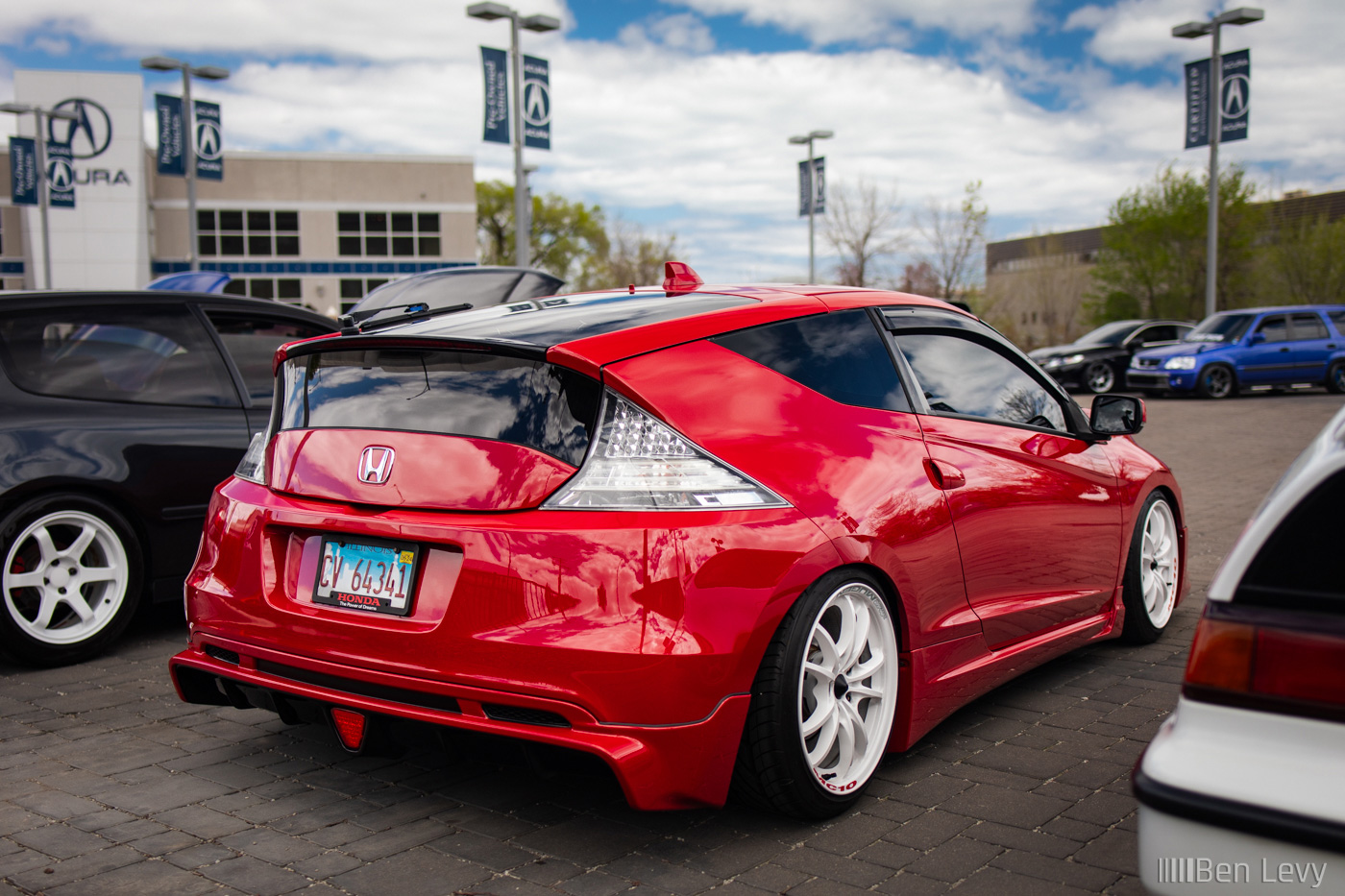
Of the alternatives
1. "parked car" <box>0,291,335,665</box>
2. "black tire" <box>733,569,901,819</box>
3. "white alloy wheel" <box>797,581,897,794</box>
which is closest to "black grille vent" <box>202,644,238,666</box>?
"black tire" <box>733,569,901,819</box>

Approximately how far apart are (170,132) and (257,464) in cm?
3134

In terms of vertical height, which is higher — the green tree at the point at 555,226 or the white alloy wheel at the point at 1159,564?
the green tree at the point at 555,226

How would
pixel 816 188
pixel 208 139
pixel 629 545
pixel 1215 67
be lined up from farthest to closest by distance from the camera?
1. pixel 816 188
2. pixel 208 139
3. pixel 1215 67
4. pixel 629 545

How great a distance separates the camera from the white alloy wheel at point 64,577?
4887 millimetres

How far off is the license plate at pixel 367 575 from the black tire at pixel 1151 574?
3.26 meters

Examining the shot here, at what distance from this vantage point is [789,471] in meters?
3.13

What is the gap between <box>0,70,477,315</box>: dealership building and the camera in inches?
2153

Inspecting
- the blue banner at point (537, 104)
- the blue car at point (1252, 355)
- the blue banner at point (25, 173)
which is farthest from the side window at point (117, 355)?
the blue banner at point (25, 173)

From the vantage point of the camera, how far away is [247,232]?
58219 millimetres

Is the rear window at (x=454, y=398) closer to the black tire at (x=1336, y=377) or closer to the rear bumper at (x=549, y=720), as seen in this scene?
the rear bumper at (x=549, y=720)

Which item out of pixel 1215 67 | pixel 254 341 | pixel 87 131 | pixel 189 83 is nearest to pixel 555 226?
pixel 87 131

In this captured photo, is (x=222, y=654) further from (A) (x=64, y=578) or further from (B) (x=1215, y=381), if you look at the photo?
(B) (x=1215, y=381)

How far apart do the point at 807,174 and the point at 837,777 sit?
34272mm

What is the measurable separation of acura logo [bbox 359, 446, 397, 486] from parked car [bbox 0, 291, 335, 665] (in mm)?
2510
